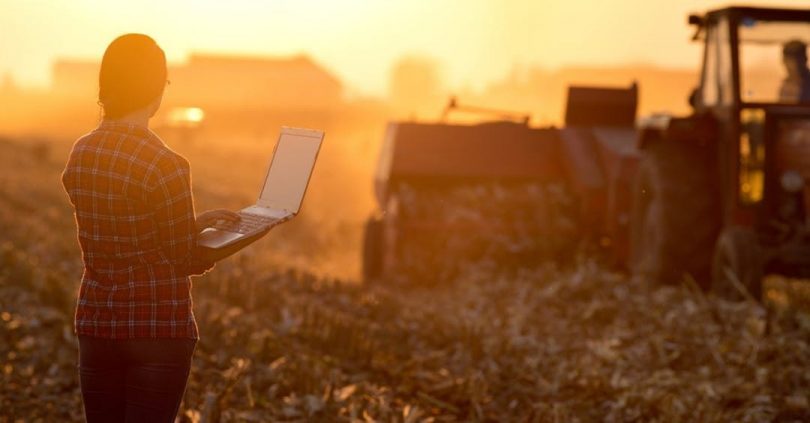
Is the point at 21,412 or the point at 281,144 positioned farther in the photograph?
the point at 21,412

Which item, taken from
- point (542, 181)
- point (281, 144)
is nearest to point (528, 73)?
point (542, 181)

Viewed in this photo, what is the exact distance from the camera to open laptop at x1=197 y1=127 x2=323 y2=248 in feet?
10.8

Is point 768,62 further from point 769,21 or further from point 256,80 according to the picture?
point 256,80

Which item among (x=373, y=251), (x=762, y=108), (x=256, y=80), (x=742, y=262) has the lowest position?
(x=373, y=251)

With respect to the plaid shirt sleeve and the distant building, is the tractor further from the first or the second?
the distant building

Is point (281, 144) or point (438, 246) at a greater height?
point (281, 144)

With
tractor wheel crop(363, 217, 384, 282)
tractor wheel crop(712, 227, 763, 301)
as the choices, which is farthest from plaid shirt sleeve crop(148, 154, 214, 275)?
→ tractor wheel crop(363, 217, 384, 282)

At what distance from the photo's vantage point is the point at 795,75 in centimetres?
777

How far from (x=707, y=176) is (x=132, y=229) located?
19.3ft

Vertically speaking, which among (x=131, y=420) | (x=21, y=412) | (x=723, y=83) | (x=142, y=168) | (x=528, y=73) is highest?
(x=528, y=73)

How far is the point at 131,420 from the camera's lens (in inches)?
119

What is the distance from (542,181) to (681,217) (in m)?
2.61

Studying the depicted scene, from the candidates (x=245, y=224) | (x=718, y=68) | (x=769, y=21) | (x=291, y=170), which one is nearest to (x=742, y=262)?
(x=718, y=68)

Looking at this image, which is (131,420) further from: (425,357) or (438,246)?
(438,246)
